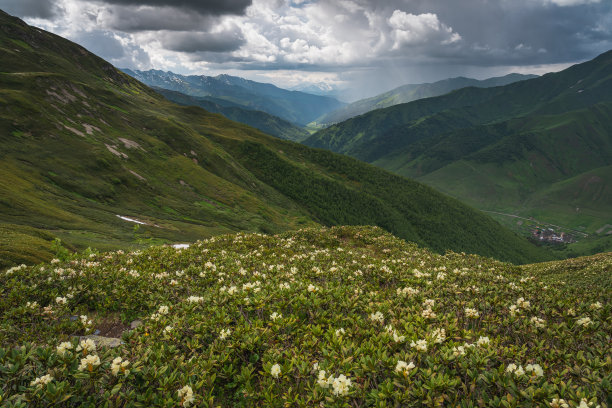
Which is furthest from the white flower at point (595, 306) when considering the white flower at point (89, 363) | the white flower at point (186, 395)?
the white flower at point (89, 363)

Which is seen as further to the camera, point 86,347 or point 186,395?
point 86,347

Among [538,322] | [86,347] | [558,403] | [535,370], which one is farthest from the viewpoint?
[538,322]

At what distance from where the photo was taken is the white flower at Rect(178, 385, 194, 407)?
5059mm

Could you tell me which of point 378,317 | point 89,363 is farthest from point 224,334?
point 378,317

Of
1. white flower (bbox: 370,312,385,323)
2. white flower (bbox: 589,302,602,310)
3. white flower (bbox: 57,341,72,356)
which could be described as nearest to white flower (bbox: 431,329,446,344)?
white flower (bbox: 370,312,385,323)

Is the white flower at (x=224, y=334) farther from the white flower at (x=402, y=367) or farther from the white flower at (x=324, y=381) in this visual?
the white flower at (x=402, y=367)

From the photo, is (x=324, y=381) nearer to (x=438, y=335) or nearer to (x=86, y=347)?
(x=438, y=335)

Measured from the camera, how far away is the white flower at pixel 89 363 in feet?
16.8

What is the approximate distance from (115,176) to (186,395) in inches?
3307

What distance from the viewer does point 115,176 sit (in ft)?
241

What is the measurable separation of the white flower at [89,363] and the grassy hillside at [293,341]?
0.08 ft

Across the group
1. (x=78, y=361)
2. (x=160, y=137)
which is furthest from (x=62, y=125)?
(x=78, y=361)

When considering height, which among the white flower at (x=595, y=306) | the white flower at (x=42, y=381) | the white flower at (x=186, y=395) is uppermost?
the white flower at (x=42, y=381)

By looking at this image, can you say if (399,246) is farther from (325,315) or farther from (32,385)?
(32,385)
